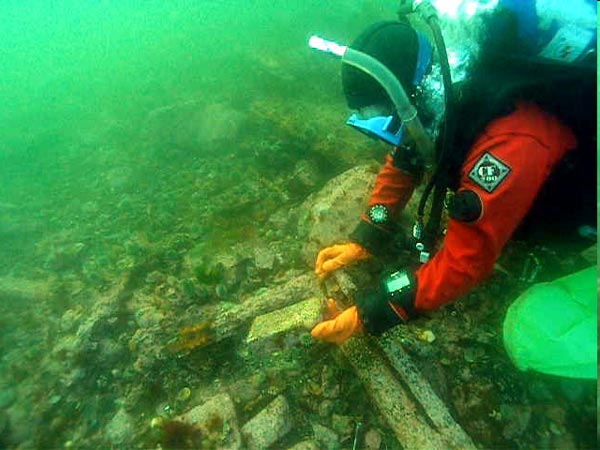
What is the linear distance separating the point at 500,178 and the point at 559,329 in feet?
3.65

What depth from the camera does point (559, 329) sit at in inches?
90.7

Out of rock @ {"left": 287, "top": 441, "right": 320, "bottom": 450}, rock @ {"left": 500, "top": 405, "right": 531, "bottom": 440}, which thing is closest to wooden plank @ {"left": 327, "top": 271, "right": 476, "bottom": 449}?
rock @ {"left": 500, "top": 405, "right": 531, "bottom": 440}

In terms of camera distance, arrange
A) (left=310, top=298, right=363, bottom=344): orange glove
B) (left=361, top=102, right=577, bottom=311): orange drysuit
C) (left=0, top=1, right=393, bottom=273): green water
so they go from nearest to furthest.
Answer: (left=361, top=102, right=577, bottom=311): orange drysuit
(left=310, top=298, right=363, bottom=344): orange glove
(left=0, top=1, right=393, bottom=273): green water

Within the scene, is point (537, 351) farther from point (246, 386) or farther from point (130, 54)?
point (130, 54)

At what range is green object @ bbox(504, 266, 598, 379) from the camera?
222cm

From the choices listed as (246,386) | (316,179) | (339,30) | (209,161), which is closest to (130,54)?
(339,30)

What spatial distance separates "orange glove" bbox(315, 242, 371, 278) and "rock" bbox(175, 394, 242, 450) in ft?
3.56

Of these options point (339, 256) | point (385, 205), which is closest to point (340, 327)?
point (339, 256)

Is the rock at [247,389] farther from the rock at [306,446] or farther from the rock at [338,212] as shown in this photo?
the rock at [338,212]

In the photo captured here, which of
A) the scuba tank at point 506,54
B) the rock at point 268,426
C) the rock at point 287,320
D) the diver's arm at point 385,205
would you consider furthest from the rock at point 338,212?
the scuba tank at point 506,54

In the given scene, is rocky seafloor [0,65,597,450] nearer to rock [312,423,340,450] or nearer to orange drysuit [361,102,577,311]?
rock [312,423,340,450]

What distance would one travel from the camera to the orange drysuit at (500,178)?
1817 millimetres

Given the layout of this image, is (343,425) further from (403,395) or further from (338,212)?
(338,212)

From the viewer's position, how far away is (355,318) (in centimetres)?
241
